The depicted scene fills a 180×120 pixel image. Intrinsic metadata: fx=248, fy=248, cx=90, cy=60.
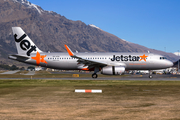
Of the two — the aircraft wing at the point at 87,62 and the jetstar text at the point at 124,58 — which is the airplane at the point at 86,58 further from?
the aircraft wing at the point at 87,62

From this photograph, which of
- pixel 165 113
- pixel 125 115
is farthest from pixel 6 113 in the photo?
pixel 165 113

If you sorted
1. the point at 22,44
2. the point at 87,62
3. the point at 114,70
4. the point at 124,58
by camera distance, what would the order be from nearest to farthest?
the point at 114,70 → the point at 87,62 → the point at 124,58 → the point at 22,44

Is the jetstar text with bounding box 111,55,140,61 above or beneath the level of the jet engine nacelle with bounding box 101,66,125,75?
above

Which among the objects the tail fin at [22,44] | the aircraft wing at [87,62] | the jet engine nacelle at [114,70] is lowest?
the jet engine nacelle at [114,70]

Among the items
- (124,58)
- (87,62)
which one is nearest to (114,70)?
(124,58)

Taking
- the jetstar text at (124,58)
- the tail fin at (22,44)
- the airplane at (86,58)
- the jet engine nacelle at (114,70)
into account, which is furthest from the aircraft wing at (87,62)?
the tail fin at (22,44)

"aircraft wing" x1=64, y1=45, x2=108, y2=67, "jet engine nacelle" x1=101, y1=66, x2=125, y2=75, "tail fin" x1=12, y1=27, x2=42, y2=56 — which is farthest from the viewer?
"tail fin" x1=12, y1=27, x2=42, y2=56

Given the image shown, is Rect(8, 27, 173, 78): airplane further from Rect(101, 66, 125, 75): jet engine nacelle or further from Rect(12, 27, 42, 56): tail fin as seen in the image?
Rect(101, 66, 125, 75): jet engine nacelle

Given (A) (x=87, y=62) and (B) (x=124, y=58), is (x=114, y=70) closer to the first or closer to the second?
(B) (x=124, y=58)

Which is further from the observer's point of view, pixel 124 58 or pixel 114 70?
pixel 124 58

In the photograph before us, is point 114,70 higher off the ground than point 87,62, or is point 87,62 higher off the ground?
point 87,62

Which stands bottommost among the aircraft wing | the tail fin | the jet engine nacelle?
the jet engine nacelle

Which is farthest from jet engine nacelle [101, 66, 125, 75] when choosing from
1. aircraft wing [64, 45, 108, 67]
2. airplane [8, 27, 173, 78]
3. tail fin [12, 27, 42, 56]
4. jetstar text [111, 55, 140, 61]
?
tail fin [12, 27, 42, 56]

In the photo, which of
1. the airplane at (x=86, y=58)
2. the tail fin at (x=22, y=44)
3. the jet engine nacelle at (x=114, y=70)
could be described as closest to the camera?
the jet engine nacelle at (x=114, y=70)
